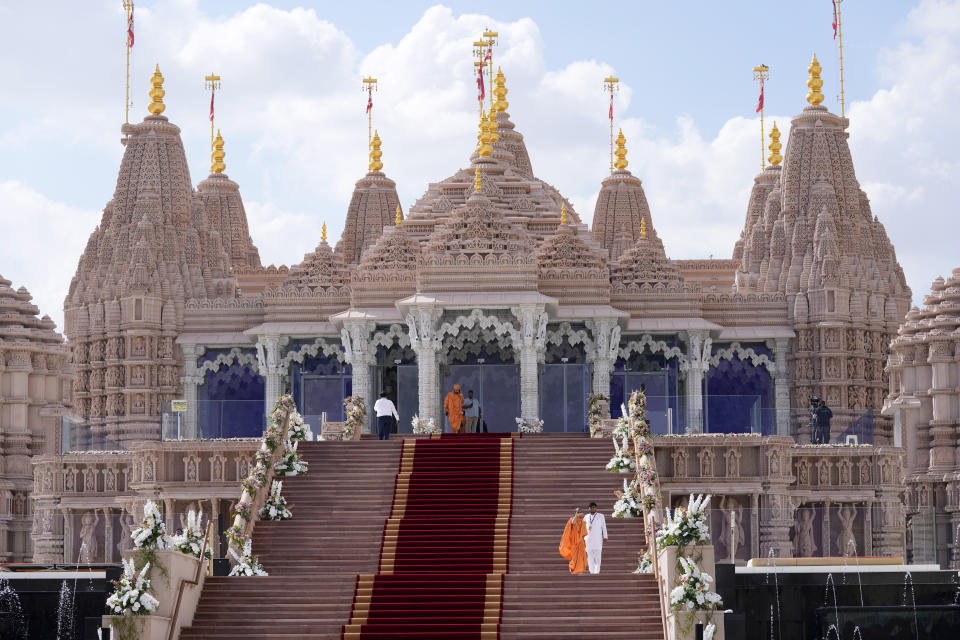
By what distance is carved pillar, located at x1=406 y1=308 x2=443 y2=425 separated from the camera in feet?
180

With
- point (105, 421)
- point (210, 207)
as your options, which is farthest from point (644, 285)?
point (210, 207)

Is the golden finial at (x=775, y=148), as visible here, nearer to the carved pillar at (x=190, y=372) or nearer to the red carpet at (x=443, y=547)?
the carved pillar at (x=190, y=372)

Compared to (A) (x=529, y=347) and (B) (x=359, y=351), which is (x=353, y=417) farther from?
(B) (x=359, y=351)

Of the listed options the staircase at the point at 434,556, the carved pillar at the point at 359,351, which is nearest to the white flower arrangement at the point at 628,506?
the staircase at the point at 434,556

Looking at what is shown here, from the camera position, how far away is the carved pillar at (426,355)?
54.8m

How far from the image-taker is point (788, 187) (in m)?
66.8

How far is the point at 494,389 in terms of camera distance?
55.6 m

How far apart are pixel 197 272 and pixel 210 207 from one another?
13.3 meters

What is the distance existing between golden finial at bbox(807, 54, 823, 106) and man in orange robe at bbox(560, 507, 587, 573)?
103 feet

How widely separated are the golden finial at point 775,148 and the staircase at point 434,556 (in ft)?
109

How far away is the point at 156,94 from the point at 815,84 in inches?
830

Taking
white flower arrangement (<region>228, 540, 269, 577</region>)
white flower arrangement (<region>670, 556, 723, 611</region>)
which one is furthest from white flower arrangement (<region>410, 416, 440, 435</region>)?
white flower arrangement (<region>670, 556, 723, 611</region>)

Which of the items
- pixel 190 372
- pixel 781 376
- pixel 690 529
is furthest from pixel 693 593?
pixel 190 372

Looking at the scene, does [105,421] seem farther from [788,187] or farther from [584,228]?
[788,187]
